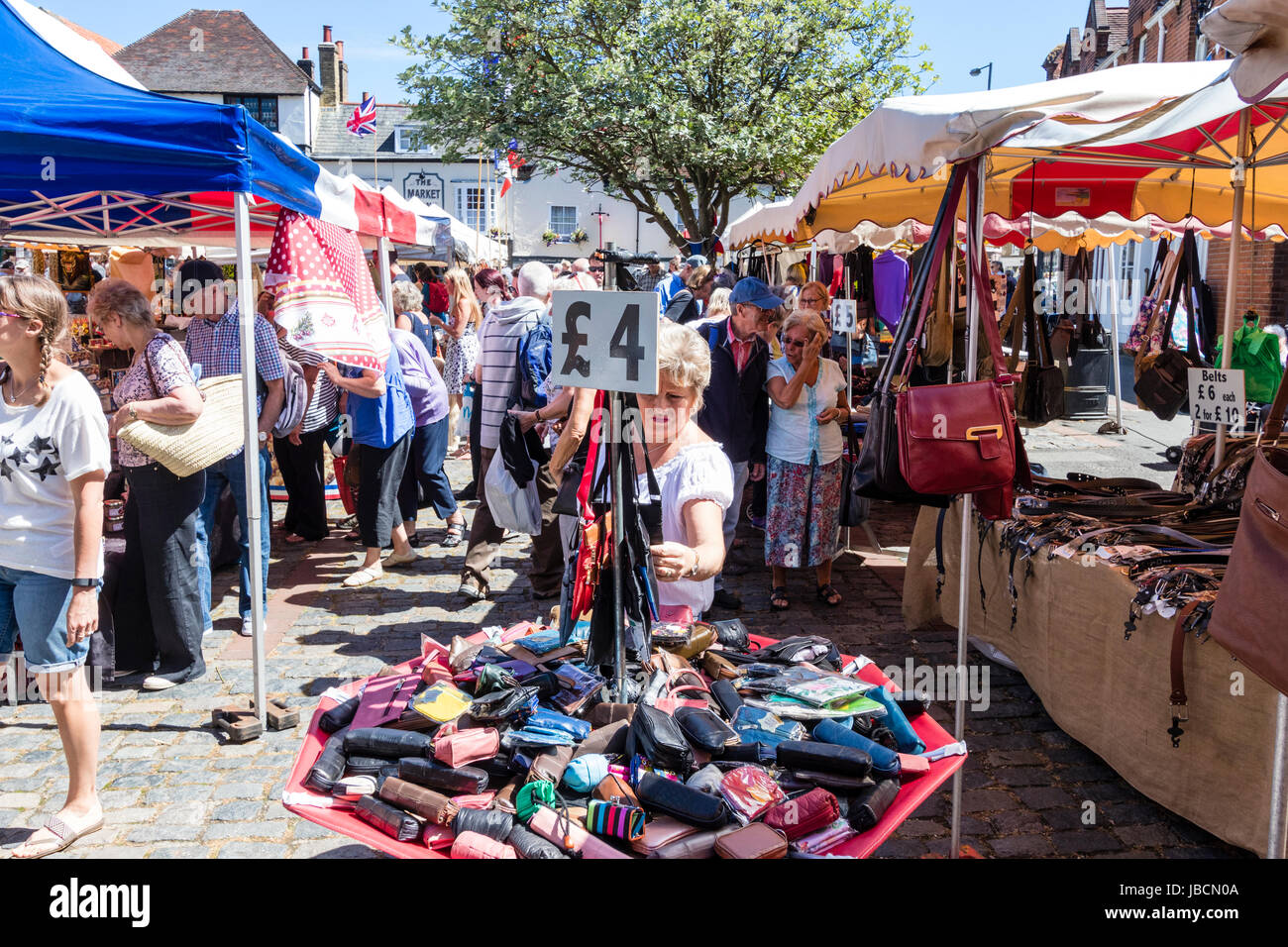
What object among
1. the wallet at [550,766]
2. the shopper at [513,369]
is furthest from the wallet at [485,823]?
the shopper at [513,369]

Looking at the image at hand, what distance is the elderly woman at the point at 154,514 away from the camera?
4691mm

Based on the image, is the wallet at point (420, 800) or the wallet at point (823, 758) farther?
the wallet at point (823, 758)

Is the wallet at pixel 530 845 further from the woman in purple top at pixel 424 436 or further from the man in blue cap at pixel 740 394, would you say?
the woman in purple top at pixel 424 436

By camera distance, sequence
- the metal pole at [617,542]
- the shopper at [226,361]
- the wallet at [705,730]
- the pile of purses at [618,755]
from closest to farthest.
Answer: the pile of purses at [618,755], the wallet at [705,730], the metal pole at [617,542], the shopper at [226,361]

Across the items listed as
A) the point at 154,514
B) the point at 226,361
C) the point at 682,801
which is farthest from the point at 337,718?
the point at 226,361

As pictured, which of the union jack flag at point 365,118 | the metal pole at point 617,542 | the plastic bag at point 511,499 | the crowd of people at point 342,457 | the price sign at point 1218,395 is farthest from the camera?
the union jack flag at point 365,118

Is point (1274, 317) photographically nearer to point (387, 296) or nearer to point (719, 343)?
point (719, 343)

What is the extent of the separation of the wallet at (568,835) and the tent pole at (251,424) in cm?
282

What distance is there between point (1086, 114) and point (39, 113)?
13.5 ft

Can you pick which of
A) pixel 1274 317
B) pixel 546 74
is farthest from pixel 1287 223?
pixel 546 74

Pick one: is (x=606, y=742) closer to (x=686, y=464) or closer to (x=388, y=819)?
(x=388, y=819)

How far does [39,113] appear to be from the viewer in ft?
Result: 12.8

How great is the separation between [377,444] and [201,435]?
1906mm

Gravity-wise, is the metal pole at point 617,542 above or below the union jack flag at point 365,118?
below
